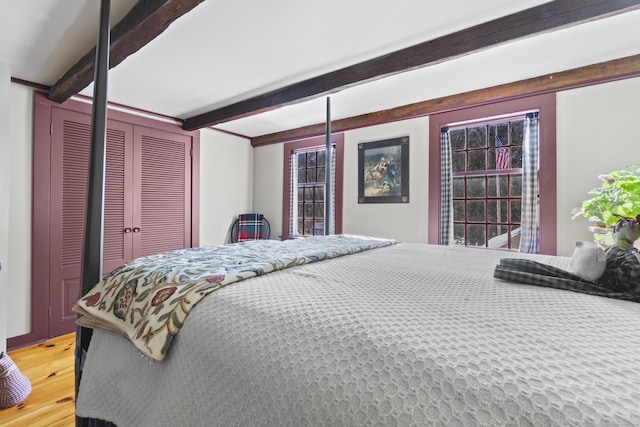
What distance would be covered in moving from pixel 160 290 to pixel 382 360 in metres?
0.70

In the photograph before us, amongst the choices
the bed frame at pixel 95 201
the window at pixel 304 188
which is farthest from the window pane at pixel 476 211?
the bed frame at pixel 95 201

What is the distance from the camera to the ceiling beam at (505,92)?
241cm

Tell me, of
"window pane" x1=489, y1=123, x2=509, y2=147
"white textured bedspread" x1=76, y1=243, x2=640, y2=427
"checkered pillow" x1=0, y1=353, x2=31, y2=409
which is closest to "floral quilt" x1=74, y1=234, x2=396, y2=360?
"white textured bedspread" x1=76, y1=243, x2=640, y2=427

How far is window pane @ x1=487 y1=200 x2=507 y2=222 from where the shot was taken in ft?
9.94

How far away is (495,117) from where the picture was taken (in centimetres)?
296

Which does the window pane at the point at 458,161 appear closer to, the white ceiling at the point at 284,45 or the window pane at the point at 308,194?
the white ceiling at the point at 284,45

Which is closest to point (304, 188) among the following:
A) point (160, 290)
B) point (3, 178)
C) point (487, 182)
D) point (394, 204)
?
point (394, 204)

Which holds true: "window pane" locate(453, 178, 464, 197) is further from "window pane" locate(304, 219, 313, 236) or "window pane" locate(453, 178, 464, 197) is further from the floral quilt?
the floral quilt

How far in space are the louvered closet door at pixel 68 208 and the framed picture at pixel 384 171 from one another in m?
2.82

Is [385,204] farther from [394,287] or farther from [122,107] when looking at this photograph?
[122,107]

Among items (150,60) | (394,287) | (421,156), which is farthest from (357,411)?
(421,156)

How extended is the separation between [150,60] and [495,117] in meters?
3.14

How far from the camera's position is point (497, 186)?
10.1ft

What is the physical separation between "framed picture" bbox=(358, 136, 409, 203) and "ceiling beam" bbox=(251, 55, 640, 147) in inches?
11.6
